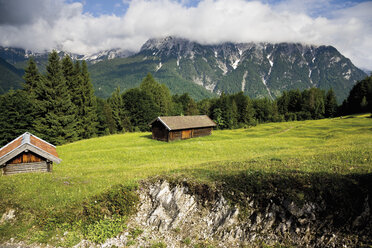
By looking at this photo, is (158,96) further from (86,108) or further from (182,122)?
(182,122)

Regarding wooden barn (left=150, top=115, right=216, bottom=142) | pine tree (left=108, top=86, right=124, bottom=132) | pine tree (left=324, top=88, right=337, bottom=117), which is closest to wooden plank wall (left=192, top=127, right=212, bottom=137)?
wooden barn (left=150, top=115, right=216, bottom=142)

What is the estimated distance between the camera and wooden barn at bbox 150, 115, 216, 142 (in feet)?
142

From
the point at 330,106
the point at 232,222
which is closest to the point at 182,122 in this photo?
the point at 232,222

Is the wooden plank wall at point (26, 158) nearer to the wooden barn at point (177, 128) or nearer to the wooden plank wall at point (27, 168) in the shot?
the wooden plank wall at point (27, 168)

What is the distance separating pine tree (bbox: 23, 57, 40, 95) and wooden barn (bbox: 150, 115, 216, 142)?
3024 centimetres

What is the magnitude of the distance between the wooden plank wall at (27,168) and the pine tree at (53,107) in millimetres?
28009

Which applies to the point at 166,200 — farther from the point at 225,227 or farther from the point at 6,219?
the point at 6,219

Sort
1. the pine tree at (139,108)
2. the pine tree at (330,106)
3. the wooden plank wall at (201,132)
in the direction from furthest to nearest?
the pine tree at (330,106) → the pine tree at (139,108) → the wooden plank wall at (201,132)

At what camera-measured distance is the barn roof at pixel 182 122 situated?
4359 centimetres

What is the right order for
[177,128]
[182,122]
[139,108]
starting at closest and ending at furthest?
[177,128] → [182,122] → [139,108]

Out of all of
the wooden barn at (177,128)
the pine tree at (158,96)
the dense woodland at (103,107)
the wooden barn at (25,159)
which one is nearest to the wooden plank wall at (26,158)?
the wooden barn at (25,159)

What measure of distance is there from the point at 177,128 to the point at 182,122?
416cm

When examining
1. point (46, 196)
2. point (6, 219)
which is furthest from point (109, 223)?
point (6, 219)

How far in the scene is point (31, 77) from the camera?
151 feet
